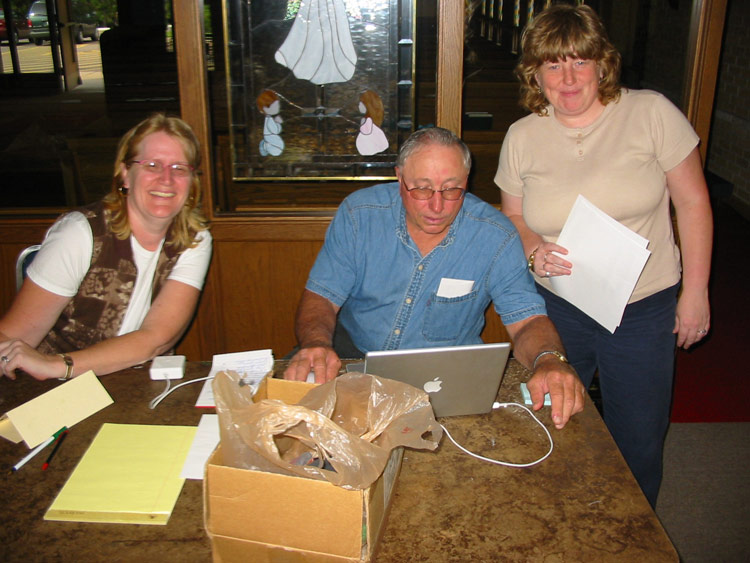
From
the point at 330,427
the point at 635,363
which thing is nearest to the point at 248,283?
the point at 635,363

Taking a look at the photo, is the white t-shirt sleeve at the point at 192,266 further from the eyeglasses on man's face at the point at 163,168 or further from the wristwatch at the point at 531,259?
the wristwatch at the point at 531,259

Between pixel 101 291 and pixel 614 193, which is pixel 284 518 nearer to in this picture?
pixel 101 291

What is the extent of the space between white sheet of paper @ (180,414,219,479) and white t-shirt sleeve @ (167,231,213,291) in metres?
0.58

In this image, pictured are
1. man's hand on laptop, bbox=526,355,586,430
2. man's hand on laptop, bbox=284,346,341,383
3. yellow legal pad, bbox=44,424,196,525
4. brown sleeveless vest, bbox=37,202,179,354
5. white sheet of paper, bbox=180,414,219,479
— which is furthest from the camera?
brown sleeveless vest, bbox=37,202,179,354

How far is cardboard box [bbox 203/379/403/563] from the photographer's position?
1.04 m

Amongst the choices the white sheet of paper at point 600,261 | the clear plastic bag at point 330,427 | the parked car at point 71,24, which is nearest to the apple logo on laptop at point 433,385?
the clear plastic bag at point 330,427

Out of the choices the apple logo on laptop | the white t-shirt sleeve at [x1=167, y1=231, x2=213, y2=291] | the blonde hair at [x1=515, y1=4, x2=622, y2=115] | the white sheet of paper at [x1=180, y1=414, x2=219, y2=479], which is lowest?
the white sheet of paper at [x1=180, y1=414, x2=219, y2=479]

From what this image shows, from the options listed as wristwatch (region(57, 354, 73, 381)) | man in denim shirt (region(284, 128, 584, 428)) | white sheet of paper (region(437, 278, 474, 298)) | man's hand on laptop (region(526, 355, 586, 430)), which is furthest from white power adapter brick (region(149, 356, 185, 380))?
man's hand on laptop (region(526, 355, 586, 430))

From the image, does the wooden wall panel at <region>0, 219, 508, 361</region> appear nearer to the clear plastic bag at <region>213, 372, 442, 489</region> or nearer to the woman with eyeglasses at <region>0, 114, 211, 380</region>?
the woman with eyeglasses at <region>0, 114, 211, 380</region>

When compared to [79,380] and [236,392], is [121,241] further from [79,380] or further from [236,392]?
[236,392]

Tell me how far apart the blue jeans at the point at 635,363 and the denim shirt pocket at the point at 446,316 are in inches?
11.1

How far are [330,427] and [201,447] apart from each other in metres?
0.49

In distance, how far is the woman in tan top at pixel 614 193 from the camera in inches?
72.7

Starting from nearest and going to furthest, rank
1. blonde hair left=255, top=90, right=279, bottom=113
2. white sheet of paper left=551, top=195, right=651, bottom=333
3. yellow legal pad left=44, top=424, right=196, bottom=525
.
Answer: yellow legal pad left=44, top=424, right=196, bottom=525, white sheet of paper left=551, top=195, right=651, bottom=333, blonde hair left=255, top=90, right=279, bottom=113
